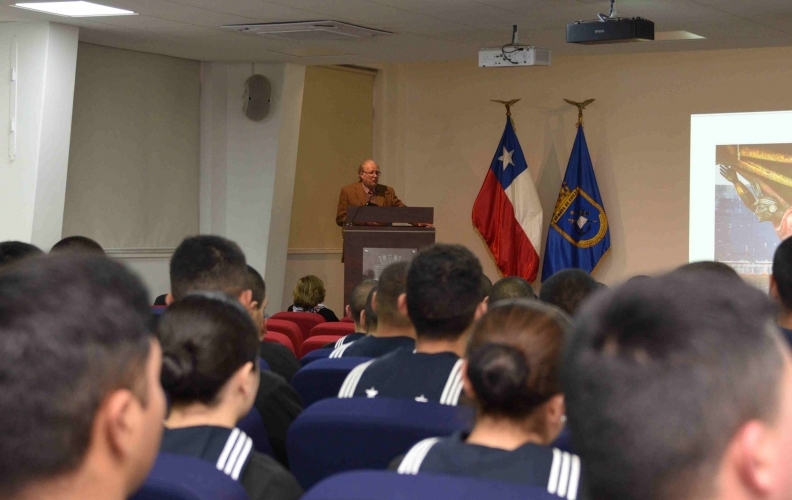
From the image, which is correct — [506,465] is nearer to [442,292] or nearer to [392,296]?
[442,292]

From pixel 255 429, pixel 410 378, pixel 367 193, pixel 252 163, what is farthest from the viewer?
pixel 252 163

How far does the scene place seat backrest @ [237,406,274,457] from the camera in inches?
89.9

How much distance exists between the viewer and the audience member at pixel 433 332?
7.97 ft

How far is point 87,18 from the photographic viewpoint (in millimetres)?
7059

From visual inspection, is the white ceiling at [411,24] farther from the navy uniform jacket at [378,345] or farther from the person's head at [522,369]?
the person's head at [522,369]

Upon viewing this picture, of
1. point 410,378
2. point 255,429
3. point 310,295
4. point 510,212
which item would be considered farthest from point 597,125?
point 255,429

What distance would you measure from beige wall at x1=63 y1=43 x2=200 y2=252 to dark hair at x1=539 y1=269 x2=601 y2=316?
19.1 feet

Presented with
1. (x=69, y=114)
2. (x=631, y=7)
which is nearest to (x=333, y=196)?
(x=69, y=114)

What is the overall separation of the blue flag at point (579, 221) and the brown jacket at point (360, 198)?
1.86 meters

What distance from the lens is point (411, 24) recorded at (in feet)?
23.8

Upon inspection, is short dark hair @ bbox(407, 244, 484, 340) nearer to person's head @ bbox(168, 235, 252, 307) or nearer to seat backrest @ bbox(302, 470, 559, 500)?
person's head @ bbox(168, 235, 252, 307)

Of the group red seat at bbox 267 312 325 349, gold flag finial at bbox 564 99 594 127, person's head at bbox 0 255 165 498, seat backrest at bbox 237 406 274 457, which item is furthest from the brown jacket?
person's head at bbox 0 255 165 498

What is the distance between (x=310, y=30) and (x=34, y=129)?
7.20 feet

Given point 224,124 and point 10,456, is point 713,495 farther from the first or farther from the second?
point 224,124
